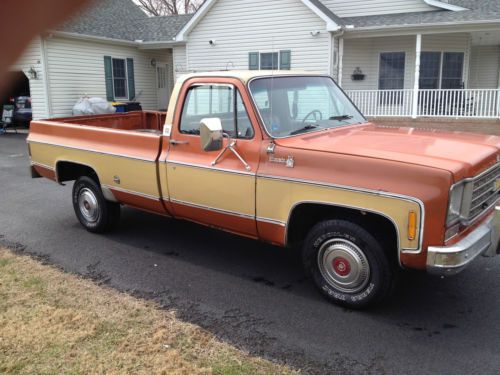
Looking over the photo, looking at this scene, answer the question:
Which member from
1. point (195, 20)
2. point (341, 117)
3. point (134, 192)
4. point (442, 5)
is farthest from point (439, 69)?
point (134, 192)

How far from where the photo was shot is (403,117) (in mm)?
15586

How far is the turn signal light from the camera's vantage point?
332 cm

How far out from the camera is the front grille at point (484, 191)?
11.8 feet

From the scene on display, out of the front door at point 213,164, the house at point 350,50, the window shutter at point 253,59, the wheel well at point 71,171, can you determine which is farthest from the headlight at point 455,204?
the window shutter at point 253,59

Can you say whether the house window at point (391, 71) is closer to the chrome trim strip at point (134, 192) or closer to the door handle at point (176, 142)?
the chrome trim strip at point (134, 192)

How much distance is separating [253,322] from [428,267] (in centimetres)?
138

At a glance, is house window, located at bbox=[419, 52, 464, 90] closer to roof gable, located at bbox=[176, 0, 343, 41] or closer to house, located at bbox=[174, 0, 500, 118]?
house, located at bbox=[174, 0, 500, 118]

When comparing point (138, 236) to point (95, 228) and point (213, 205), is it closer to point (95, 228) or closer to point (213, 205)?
point (95, 228)

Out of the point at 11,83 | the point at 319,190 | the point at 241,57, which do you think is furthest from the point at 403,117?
the point at 11,83

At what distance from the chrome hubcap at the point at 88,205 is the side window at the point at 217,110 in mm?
1751

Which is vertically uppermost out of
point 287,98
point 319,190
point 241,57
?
point 241,57

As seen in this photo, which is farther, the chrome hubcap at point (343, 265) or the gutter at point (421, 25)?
the gutter at point (421, 25)

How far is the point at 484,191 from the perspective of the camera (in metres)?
3.83

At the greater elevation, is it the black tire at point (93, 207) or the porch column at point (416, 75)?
the porch column at point (416, 75)
